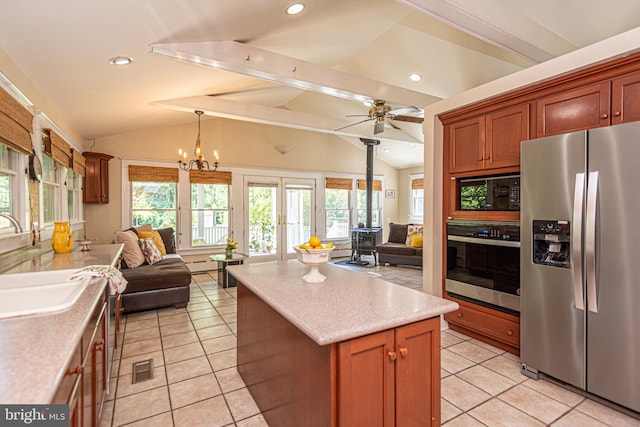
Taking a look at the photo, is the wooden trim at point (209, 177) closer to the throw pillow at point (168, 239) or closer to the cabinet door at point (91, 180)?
the throw pillow at point (168, 239)

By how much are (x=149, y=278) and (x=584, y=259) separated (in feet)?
13.7

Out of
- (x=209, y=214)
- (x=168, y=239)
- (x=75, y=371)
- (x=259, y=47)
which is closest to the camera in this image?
(x=75, y=371)

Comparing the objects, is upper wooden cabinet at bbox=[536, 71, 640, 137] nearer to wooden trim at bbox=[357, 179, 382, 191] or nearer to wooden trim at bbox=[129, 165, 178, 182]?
wooden trim at bbox=[129, 165, 178, 182]

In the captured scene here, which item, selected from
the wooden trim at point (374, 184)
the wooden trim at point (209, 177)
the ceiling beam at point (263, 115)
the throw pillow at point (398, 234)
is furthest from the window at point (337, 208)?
the wooden trim at point (209, 177)

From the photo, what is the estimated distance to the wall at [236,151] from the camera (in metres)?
5.62

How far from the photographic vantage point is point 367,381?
1.34 m

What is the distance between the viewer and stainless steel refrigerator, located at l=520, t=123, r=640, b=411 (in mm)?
1878

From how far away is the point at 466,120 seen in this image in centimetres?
308

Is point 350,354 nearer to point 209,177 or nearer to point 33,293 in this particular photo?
point 33,293

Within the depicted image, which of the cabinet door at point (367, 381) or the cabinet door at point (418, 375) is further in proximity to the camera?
the cabinet door at point (418, 375)

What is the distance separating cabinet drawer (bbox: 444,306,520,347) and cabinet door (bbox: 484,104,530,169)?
4.38 ft

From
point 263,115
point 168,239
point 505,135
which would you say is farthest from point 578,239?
point 168,239

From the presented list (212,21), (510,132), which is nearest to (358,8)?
(212,21)

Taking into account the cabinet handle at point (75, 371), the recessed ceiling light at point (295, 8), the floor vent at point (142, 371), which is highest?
the recessed ceiling light at point (295, 8)
